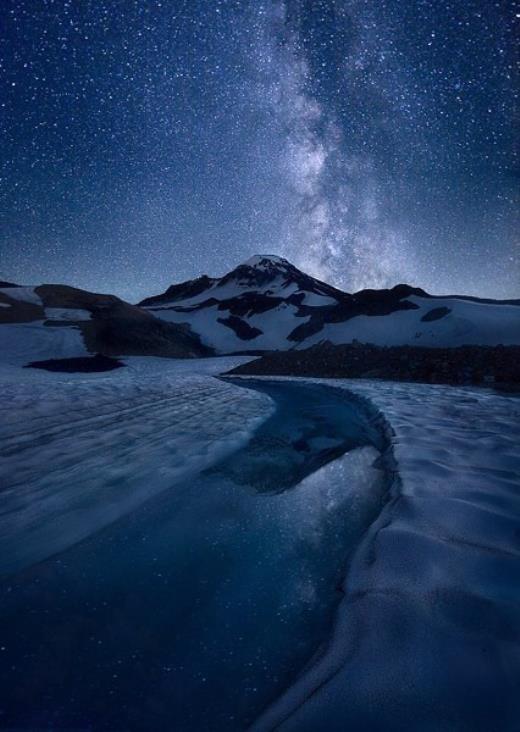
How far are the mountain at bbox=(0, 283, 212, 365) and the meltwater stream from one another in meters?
23.2

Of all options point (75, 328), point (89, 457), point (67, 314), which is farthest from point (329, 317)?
point (89, 457)

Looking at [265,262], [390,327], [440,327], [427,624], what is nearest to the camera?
[427,624]

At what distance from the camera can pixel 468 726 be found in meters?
0.86

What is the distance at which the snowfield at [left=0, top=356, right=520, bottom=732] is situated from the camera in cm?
100

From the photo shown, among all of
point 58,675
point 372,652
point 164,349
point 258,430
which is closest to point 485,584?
point 372,652

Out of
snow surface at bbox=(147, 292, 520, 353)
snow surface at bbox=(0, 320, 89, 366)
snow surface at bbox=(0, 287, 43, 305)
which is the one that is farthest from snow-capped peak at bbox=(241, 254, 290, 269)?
snow surface at bbox=(0, 320, 89, 366)

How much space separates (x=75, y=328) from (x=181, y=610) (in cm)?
3853

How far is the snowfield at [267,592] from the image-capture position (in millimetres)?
996

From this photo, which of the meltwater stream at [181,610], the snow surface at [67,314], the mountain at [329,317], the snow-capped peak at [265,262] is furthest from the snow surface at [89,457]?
the snow-capped peak at [265,262]

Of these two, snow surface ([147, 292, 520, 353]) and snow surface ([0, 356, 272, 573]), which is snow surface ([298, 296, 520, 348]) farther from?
snow surface ([0, 356, 272, 573])

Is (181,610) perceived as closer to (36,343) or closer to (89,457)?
(89,457)

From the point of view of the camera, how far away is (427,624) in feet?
3.99

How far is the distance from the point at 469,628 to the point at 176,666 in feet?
3.29

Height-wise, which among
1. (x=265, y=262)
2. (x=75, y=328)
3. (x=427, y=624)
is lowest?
(x=427, y=624)
